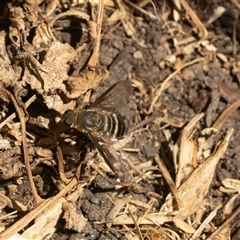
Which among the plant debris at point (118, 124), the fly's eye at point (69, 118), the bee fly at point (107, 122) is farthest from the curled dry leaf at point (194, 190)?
the fly's eye at point (69, 118)

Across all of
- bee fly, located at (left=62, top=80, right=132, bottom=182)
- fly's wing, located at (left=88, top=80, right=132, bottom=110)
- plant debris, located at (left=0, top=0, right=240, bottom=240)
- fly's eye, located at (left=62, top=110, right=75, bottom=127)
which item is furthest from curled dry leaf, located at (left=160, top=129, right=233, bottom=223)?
fly's eye, located at (left=62, top=110, right=75, bottom=127)

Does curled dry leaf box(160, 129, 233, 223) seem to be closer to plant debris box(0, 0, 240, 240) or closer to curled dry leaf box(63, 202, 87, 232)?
plant debris box(0, 0, 240, 240)

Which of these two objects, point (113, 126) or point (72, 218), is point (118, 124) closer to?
point (113, 126)

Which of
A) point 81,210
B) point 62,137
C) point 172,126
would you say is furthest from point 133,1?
point 81,210

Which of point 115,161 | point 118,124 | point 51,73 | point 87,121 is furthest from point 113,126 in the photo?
point 51,73

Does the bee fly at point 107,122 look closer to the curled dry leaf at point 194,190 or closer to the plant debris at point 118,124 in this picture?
the plant debris at point 118,124

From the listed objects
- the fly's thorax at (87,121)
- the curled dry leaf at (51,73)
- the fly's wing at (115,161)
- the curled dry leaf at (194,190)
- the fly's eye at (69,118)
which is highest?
the curled dry leaf at (51,73)

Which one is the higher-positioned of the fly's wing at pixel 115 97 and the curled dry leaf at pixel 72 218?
the fly's wing at pixel 115 97
